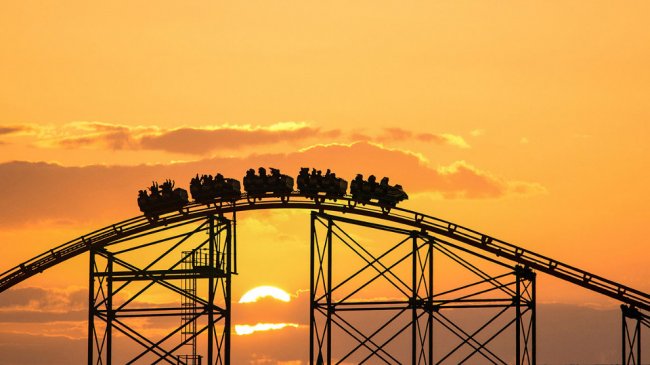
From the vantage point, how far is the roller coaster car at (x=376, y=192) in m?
115

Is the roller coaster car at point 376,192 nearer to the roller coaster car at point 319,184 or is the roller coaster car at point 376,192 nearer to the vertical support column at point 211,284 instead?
the roller coaster car at point 319,184

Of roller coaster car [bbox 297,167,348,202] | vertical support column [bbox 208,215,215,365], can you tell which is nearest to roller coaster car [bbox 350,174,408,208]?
roller coaster car [bbox 297,167,348,202]

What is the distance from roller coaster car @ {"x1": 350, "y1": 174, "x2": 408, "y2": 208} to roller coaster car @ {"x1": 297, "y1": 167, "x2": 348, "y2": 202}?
67 centimetres

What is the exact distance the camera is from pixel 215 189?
376 feet

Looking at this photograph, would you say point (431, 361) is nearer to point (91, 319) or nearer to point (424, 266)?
point (424, 266)

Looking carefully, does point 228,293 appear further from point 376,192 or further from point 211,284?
point 376,192

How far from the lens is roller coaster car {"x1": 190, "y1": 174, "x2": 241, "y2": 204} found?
11469 cm

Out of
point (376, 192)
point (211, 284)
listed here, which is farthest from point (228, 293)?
point (376, 192)

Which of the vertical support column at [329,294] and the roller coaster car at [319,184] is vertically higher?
the roller coaster car at [319,184]

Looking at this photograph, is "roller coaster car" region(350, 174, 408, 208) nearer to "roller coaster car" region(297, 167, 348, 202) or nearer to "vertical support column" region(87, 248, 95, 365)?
"roller coaster car" region(297, 167, 348, 202)

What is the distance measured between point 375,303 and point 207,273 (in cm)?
847

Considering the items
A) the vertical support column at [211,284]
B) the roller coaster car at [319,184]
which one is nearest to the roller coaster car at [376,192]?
the roller coaster car at [319,184]

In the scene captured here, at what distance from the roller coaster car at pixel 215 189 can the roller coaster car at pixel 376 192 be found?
5805mm

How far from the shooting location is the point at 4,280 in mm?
114375
